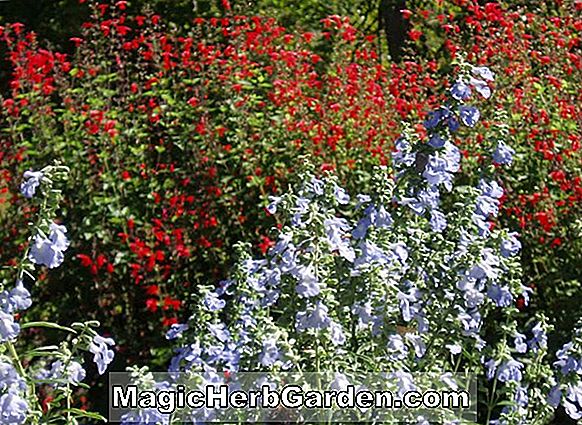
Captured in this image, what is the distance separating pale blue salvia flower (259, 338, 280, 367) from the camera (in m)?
2.60

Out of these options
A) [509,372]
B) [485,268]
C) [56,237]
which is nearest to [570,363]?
[509,372]

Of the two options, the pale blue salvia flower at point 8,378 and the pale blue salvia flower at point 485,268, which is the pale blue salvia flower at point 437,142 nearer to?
the pale blue salvia flower at point 485,268

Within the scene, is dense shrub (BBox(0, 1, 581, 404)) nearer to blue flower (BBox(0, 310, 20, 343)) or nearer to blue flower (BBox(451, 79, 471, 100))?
blue flower (BBox(451, 79, 471, 100))

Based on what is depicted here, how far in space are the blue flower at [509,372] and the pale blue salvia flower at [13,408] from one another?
4.75 feet

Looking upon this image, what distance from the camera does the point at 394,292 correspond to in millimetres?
2801

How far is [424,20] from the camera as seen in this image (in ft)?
24.4

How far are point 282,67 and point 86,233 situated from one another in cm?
134

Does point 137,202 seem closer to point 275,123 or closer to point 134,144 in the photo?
point 134,144

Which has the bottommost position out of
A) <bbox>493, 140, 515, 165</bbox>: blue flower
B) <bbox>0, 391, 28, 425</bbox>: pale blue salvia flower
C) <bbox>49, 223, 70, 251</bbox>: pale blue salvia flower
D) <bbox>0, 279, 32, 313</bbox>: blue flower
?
<bbox>0, 391, 28, 425</bbox>: pale blue salvia flower

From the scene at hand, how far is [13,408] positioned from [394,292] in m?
1.07

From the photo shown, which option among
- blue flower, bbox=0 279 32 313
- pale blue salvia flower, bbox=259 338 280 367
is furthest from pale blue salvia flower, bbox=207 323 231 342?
blue flower, bbox=0 279 32 313

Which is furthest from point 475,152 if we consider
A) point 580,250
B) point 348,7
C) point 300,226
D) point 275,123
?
point 348,7

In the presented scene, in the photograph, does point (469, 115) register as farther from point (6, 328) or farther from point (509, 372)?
point (6, 328)

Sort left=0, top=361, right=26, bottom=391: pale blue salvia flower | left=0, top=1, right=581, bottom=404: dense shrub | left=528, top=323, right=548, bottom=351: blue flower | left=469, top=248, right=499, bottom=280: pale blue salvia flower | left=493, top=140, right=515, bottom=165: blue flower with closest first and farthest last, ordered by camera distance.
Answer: left=0, top=361, right=26, bottom=391: pale blue salvia flower, left=469, top=248, right=499, bottom=280: pale blue salvia flower, left=528, top=323, right=548, bottom=351: blue flower, left=493, top=140, right=515, bottom=165: blue flower, left=0, top=1, right=581, bottom=404: dense shrub
